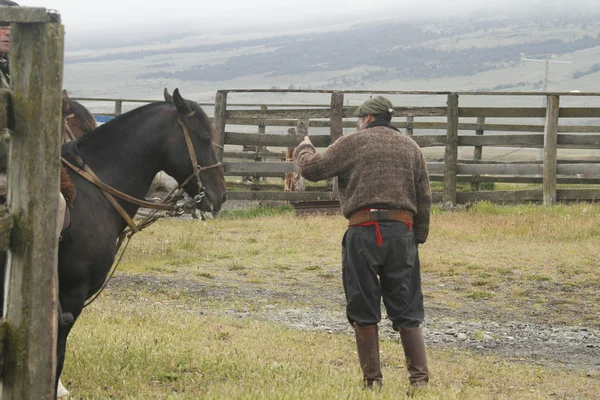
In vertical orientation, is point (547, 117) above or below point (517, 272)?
above

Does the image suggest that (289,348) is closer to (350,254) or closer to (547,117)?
(350,254)

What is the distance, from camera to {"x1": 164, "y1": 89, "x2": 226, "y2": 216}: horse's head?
6402 millimetres

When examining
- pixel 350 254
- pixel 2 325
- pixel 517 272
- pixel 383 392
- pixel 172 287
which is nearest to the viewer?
pixel 2 325

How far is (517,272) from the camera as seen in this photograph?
38.5 feet

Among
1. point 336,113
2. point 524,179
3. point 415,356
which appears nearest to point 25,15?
point 415,356

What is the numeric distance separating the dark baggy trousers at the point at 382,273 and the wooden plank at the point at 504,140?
37.6 ft

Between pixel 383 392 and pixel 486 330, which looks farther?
pixel 486 330

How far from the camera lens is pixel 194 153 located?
646 centimetres

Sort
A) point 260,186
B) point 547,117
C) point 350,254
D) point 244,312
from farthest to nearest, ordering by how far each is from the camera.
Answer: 1. point 260,186
2. point 547,117
3. point 244,312
4. point 350,254

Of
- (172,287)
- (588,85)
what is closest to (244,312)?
(172,287)

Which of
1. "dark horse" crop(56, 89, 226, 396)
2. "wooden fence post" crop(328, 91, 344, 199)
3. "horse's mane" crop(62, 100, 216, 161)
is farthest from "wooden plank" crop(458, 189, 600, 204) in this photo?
"horse's mane" crop(62, 100, 216, 161)

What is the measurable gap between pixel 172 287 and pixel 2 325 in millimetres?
7241

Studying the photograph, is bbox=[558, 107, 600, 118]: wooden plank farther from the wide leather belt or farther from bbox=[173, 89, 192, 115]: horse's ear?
bbox=[173, 89, 192, 115]: horse's ear

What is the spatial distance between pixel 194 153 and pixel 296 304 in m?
4.08
